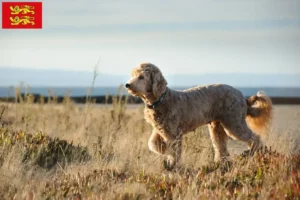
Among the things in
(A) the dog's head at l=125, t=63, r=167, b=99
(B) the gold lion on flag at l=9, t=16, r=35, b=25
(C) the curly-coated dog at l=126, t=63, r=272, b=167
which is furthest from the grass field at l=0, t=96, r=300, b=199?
(B) the gold lion on flag at l=9, t=16, r=35, b=25

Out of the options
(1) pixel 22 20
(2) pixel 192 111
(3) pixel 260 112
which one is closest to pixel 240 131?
(3) pixel 260 112

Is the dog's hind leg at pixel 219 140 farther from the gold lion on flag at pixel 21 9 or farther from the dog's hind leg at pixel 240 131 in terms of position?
the gold lion on flag at pixel 21 9

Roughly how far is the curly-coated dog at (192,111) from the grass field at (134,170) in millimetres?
332

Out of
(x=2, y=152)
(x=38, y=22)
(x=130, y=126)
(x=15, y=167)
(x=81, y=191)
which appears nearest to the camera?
(x=81, y=191)

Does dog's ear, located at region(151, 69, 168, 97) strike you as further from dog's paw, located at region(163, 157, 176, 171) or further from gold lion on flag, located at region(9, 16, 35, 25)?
gold lion on flag, located at region(9, 16, 35, 25)

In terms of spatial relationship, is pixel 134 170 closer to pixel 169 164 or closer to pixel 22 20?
pixel 169 164

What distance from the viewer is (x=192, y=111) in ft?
26.2

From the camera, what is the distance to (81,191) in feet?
19.6

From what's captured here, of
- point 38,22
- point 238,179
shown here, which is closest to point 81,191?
point 238,179

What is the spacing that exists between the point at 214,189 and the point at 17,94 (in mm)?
8281

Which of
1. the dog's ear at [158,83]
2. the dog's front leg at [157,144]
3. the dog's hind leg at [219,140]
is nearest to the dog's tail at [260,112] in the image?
the dog's hind leg at [219,140]

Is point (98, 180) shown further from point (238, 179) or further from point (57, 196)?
point (238, 179)

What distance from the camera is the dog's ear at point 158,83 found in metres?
7.59

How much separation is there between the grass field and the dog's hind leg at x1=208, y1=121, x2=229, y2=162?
0.51ft
